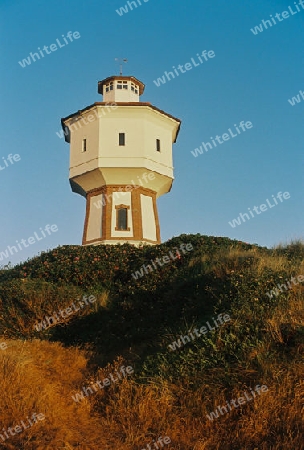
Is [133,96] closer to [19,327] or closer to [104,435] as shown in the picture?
[19,327]

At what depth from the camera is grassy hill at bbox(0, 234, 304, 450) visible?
5492 mm

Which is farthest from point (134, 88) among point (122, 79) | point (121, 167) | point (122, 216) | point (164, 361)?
point (164, 361)

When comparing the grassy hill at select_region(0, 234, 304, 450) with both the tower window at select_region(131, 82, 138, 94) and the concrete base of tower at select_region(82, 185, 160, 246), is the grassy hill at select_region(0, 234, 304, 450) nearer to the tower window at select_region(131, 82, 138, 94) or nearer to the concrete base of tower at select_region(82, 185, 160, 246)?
the concrete base of tower at select_region(82, 185, 160, 246)

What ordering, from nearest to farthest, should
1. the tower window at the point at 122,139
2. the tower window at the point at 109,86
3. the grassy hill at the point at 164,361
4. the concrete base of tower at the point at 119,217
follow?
the grassy hill at the point at 164,361
the concrete base of tower at the point at 119,217
the tower window at the point at 122,139
the tower window at the point at 109,86

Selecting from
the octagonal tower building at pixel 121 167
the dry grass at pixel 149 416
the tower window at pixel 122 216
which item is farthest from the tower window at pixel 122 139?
the dry grass at pixel 149 416

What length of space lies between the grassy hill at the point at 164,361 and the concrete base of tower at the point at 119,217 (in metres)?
14.3

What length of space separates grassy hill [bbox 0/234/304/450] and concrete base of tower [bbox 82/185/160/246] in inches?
564

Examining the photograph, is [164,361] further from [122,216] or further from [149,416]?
[122,216]

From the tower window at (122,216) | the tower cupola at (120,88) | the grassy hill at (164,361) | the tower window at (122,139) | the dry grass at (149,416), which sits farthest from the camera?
the tower cupola at (120,88)

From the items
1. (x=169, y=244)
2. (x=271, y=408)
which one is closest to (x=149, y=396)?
(x=271, y=408)

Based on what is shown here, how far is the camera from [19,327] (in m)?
10.1

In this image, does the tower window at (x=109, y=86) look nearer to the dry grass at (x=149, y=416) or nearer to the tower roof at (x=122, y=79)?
the tower roof at (x=122, y=79)

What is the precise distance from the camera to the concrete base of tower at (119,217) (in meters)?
26.3

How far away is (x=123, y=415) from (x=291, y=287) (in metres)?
4.36
